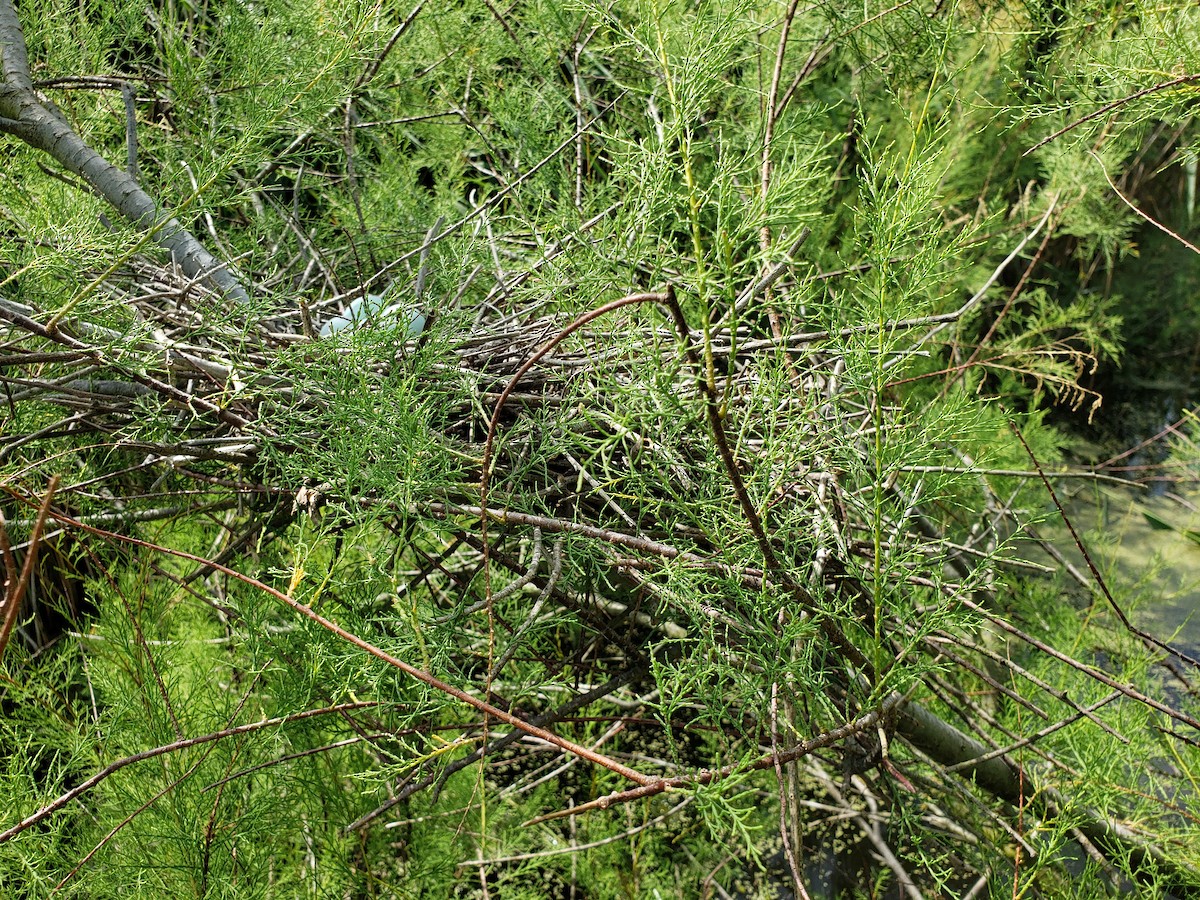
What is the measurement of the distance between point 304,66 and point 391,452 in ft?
1.25

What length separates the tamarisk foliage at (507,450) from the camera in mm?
552

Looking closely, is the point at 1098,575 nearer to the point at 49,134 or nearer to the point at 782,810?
the point at 782,810

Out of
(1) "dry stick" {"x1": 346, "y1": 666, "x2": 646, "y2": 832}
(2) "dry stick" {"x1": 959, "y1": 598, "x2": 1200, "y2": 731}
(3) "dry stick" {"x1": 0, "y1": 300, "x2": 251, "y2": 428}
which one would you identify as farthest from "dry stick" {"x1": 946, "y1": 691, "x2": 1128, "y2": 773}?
(3) "dry stick" {"x1": 0, "y1": 300, "x2": 251, "y2": 428}

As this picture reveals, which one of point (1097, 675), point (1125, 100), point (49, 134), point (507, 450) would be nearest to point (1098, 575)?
point (1097, 675)

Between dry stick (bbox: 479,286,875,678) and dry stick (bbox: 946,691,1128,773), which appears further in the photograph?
dry stick (bbox: 946,691,1128,773)

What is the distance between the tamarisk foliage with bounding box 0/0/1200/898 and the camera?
0.55m

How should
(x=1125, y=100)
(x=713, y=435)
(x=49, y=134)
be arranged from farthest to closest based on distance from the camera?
(x=49, y=134) → (x=1125, y=100) → (x=713, y=435)

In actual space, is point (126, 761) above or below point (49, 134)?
below

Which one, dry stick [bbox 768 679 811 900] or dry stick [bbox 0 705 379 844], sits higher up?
dry stick [bbox 768 679 811 900]

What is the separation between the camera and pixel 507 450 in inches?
27.6

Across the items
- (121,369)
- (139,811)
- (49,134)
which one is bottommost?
(139,811)

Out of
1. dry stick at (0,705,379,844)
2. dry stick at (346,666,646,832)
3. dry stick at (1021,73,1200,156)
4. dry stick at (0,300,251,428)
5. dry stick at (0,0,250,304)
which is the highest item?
dry stick at (1021,73,1200,156)

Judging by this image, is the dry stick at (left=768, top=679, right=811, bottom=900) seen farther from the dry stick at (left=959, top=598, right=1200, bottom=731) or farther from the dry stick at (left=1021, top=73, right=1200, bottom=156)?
the dry stick at (left=1021, top=73, right=1200, bottom=156)

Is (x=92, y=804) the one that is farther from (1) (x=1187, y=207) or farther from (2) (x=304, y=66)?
(1) (x=1187, y=207)
